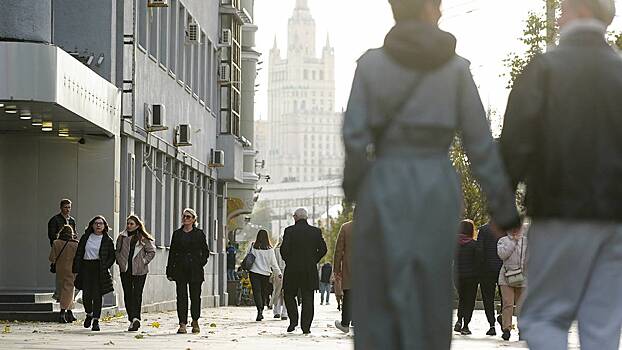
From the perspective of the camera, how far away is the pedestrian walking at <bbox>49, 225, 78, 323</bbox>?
26.9 metres

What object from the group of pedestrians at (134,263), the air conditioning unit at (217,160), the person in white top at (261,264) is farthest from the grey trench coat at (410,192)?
the air conditioning unit at (217,160)

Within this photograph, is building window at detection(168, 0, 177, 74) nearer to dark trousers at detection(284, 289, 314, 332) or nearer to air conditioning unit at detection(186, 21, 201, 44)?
air conditioning unit at detection(186, 21, 201, 44)

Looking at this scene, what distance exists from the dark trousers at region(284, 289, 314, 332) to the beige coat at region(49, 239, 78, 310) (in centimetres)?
354

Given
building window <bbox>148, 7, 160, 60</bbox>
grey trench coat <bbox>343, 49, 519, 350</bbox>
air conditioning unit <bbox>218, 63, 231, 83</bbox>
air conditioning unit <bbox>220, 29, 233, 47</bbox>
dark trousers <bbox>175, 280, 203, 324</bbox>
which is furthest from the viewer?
air conditioning unit <bbox>218, 63, 231, 83</bbox>

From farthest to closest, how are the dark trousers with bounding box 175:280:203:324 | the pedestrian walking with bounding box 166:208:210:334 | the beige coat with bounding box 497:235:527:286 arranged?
the dark trousers with bounding box 175:280:203:324, the pedestrian walking with bounding box 166:208:210:334, the beige coat with bounding box 497:235:527:286

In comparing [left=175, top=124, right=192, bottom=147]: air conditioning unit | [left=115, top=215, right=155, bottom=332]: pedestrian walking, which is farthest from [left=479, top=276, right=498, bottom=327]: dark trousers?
[left=175, top=124, right=192, bottom=147]: air conditioning unit

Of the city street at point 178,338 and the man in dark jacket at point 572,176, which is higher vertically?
the man in dark jacket at point 572,176

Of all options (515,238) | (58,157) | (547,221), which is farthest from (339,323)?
(547,221)

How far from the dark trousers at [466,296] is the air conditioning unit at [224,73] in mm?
31031

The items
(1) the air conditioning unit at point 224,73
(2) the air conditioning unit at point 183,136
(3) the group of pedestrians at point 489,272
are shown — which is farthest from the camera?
(1) the air conditioning unit at point 224,73

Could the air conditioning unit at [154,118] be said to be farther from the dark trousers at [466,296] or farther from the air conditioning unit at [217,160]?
the air conditioning unit at [217,160]

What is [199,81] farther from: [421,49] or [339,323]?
[421,49]

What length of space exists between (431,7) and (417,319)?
4.58 feet

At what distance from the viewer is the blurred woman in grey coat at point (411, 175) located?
7.43 metres
